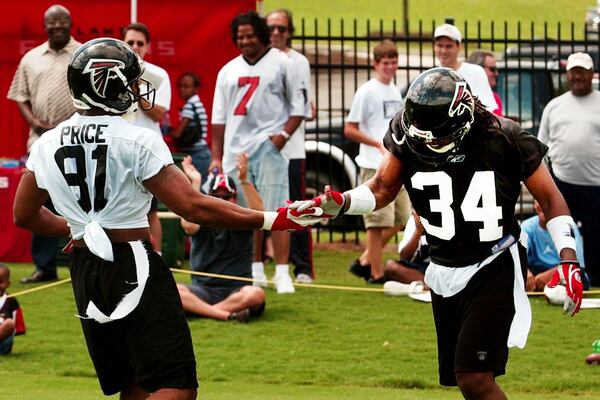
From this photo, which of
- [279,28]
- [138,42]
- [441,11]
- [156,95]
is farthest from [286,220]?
[441,11]

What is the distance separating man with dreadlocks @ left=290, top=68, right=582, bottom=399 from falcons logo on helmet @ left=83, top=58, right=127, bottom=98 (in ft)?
→ 3.94

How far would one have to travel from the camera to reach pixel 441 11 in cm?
4344

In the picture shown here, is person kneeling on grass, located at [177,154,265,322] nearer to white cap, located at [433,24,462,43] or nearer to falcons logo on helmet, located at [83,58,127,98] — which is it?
white cap, located at [433,24,462,43]

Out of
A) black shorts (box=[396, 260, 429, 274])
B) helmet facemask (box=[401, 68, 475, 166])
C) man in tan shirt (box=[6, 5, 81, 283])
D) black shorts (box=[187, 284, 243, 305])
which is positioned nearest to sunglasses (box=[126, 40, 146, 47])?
man in tan shirt (box=[6, 5, 81, 283])

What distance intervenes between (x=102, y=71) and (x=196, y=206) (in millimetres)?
781

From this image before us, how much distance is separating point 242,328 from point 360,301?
165cm

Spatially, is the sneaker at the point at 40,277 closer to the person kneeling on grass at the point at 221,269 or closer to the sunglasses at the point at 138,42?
the person kneeling on grass at the point at 221,269

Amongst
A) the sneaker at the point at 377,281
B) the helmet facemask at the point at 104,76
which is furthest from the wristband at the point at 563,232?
the sneaker at the point at 377,281

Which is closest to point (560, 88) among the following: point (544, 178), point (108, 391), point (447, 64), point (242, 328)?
point (447, 64)

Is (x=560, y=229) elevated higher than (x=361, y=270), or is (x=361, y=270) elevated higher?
(x=560, y=229)

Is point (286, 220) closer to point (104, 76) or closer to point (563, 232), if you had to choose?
point (104, 76)

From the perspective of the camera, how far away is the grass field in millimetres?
9703

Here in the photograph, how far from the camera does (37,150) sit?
666cm

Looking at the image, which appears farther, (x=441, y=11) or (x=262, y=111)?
(x=441, y=11)
